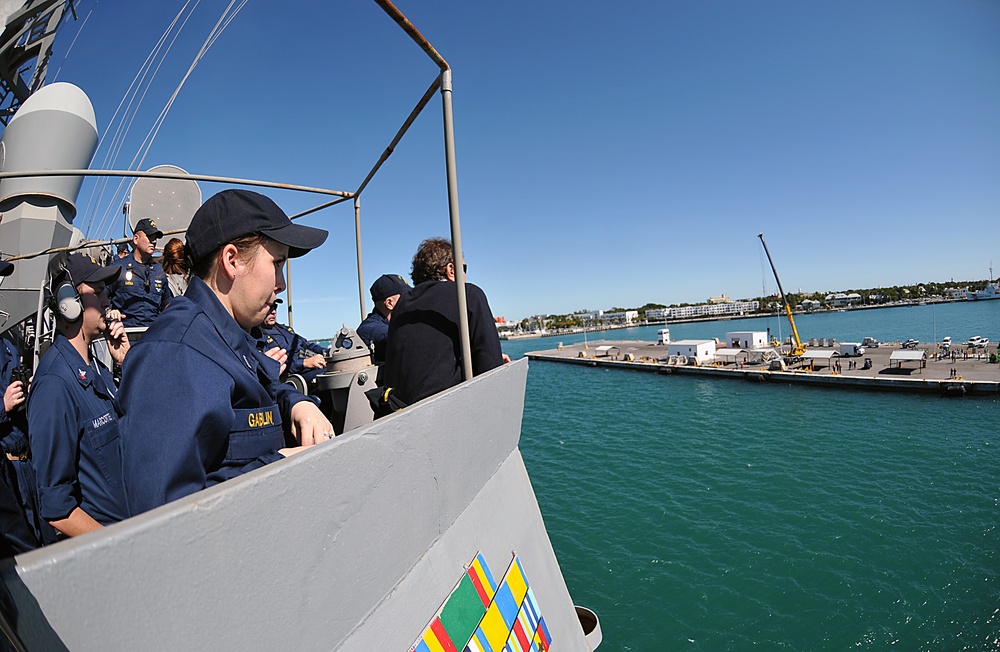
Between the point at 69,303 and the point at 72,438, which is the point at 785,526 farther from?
the point at 69,303

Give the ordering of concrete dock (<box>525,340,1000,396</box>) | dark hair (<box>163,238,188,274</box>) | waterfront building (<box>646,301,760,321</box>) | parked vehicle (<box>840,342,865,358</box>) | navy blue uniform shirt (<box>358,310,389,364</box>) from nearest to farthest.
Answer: dark hair (<box>163,238,188,274</box>)
navy blue uniform shirt (<box>358,310,389,364</box>)
concrete dock (<box>525,340,1000,396</box>)
parked vehicle (<box>840,342,865,358</box>)
waterfront building (<box>646,301,760,321</box>)

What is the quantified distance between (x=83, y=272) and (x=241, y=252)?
1581mm

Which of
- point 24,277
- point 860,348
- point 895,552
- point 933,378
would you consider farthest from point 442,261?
point 860,348

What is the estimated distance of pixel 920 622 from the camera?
31.0 feet

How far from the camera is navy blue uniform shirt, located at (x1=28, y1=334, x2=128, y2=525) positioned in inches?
71.1

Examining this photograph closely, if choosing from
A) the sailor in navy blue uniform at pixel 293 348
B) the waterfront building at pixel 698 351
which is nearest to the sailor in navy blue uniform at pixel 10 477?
the sailor in navy blue uniform at pixel 293 348

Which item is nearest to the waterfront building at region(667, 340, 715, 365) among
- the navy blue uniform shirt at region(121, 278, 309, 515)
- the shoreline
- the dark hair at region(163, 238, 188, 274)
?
the dark hair at region(163, 238, 188, 274)

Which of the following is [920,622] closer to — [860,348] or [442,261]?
[442,261]

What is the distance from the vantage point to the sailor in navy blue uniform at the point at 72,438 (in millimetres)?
1803

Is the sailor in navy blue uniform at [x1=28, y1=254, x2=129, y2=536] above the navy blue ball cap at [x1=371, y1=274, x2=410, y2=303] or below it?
A: below

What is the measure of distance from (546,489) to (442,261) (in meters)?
16.1

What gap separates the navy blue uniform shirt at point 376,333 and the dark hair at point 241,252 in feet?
6.78

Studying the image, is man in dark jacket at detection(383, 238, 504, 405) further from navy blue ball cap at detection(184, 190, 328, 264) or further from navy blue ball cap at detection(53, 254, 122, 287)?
navy blue ball cap at detection(53, 254, 122, 287)

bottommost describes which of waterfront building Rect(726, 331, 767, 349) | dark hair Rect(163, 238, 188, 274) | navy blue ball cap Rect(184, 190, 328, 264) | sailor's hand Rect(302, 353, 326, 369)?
waterfront building Rect(726, 331, 767, 349)
